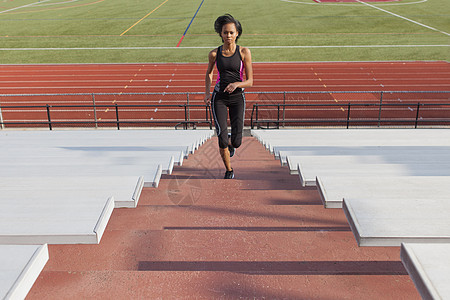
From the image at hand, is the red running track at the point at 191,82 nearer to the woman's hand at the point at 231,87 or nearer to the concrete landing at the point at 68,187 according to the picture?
the concrete landing at the point at 68,187

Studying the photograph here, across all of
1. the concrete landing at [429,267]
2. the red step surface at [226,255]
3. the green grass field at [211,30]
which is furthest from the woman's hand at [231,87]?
the green grass field at [211,30]

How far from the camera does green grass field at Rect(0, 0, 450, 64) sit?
2641 centimetres

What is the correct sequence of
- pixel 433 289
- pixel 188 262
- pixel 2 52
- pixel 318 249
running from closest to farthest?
1. pixel 433 289
2. pixel 188 262
3. pixel 318 249
4. pixel 2 52

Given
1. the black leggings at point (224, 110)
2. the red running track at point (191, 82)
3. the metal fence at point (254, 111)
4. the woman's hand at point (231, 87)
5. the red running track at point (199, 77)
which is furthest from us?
the red running track at point (199, 77)

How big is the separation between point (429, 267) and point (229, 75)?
3246mm

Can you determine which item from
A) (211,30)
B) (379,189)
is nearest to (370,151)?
(379,189)

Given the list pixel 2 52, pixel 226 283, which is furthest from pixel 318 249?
pixel 2 52

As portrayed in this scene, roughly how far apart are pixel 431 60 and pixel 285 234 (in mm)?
25842

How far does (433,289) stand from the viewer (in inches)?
58.9

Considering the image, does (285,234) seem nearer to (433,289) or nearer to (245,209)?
(245,209)

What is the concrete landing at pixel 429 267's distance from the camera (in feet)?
4.91

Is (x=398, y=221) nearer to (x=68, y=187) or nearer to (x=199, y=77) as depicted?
(x=68, y=187)

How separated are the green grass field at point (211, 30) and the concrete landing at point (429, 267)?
78.6 feet

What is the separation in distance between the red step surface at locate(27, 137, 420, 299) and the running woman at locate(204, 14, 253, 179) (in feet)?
3.06
